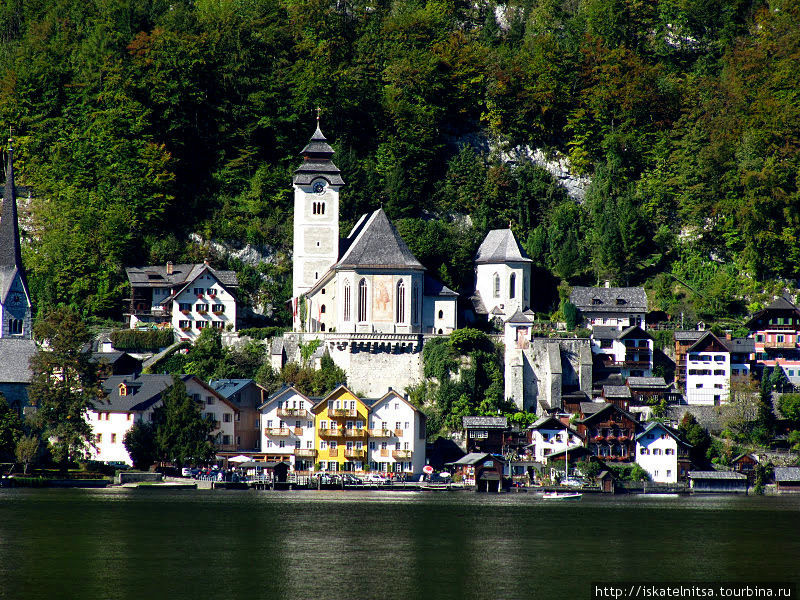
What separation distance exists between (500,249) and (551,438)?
16.5 m

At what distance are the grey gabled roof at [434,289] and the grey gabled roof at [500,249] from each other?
15.1 feet

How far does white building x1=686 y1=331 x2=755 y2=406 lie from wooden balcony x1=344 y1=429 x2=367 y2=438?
21.5 metres

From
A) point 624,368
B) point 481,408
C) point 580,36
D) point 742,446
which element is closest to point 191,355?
point 481,408

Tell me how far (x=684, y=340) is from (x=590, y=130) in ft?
75.6

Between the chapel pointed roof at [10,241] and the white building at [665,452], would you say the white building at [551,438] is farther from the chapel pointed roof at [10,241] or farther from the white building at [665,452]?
the chapel pointed roof at [10,241]

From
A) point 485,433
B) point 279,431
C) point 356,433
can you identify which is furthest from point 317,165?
point 485,433

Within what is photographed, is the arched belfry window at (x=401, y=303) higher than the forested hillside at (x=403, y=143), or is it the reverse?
the forested hillside at (x=403, y=143)

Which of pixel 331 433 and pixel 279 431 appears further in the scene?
pixel 279 431

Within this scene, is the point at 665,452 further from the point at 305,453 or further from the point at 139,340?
the point at 139,340

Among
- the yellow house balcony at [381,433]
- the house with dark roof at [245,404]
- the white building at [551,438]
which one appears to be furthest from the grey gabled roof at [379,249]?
the white building at [551,438]

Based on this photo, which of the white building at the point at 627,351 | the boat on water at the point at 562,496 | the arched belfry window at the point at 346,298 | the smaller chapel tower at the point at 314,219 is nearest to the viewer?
the boat on water at the point at 562,496

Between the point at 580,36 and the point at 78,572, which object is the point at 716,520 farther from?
the point at 580,36

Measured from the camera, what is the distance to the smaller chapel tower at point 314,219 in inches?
4013

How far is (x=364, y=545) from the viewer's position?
2254 inches
